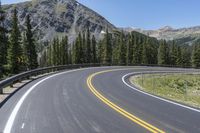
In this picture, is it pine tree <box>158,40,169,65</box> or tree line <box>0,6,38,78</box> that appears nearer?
tree line <box>0,6,38,78</box>

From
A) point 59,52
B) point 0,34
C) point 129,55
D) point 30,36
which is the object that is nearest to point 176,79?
point 0,34

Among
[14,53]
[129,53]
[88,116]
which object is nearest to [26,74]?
[88,116]

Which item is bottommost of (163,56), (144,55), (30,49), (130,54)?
(163,56)

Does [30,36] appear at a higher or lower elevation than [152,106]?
higher

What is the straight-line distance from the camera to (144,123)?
12.9 meters

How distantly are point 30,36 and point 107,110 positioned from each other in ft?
188

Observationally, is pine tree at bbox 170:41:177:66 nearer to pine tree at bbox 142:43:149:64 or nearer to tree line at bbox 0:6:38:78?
pine tree at bbox 142:43:149:64

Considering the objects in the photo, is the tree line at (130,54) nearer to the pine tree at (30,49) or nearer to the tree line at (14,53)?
the pine tree at (30,49)

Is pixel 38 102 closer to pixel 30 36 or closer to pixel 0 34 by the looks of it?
pixel 0 34

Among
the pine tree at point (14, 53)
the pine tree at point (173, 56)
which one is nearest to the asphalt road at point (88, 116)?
the pine tree at point (14, 53)

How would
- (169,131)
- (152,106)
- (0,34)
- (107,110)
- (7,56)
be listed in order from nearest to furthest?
1. (169,131)
2. (107,110)
3. (152,106)
4. (0,34)
5. (7,56)

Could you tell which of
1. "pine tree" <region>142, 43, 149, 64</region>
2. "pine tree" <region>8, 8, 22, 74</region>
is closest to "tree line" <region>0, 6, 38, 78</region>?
"pine tree" <region>8, 8, 22, 74</region>

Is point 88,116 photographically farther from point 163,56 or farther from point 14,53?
point 163,56

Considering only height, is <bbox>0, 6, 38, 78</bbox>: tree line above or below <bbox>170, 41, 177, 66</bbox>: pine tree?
above
